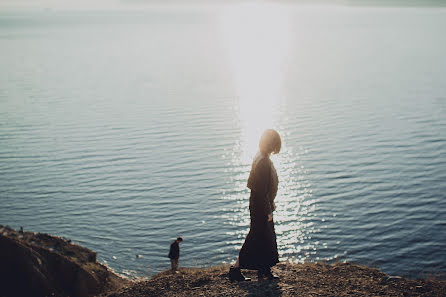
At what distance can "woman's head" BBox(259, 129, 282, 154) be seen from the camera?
10336 millimetres

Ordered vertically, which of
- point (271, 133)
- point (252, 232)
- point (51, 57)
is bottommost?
point (252, 232)

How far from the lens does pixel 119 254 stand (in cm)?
2295

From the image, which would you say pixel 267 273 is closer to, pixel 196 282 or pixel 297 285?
pixel 297 285

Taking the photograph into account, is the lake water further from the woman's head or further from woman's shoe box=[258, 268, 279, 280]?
the woman's head

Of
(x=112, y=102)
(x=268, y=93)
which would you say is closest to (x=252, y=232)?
(x=112, y=102)

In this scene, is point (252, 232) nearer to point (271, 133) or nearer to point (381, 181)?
point (271, 133)

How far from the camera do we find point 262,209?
1078 cm

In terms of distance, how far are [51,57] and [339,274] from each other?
4351 inches

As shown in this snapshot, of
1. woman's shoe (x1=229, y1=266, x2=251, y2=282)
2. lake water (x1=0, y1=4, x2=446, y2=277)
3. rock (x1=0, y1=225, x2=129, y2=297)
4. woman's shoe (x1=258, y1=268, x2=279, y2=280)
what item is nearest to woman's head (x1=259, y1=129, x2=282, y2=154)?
woman's shoe (x1=258, y1=268, x2=279, y2=280)

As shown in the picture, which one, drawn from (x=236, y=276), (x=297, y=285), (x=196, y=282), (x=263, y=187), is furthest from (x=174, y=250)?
(x=263, y=187)

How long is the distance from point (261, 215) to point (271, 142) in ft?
5.26

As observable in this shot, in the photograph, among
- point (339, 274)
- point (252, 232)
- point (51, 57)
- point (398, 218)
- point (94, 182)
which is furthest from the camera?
point (51, 57)

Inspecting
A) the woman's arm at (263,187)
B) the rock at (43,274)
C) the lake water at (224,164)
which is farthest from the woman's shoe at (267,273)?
the lake water at (224,164)

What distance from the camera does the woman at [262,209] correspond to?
10492 mm
